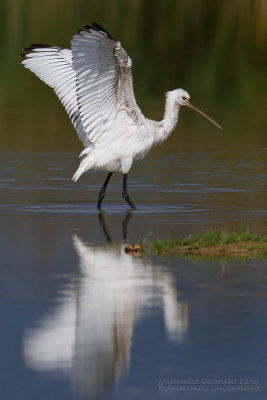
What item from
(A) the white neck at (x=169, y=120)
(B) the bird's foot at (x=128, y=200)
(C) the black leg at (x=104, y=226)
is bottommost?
(B) the bird's foot at (x=128, y=200)

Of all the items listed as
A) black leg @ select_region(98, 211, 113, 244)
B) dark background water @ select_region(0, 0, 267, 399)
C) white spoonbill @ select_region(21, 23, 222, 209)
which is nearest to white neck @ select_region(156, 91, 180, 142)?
white spoonbill @ select_region(21, 23, 222, 209)

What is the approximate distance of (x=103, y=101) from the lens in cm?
1372

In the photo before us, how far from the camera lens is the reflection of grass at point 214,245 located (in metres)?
10.2

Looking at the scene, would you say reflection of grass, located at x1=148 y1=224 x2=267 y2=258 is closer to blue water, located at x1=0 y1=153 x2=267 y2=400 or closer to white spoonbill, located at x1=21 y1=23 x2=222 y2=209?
blue water, located at x1=0 y1=153 x2=267 y2=400

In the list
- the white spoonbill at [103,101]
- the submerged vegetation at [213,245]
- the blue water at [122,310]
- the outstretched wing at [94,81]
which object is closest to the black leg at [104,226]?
the blue water at [122,310]

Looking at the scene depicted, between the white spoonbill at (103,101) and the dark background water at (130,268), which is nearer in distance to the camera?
the dark background water at (130,268)

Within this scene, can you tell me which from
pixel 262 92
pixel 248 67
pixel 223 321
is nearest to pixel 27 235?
pixel 223 321

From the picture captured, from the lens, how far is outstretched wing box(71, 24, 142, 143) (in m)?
12.8

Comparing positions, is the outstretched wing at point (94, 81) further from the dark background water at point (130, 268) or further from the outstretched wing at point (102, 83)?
the dark background water at point (130, 268)

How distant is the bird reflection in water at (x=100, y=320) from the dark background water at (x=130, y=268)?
1cm

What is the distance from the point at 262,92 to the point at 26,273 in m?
20.7

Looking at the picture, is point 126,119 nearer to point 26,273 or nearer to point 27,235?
point 27,235

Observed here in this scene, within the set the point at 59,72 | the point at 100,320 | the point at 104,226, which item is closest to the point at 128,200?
the point at 104,226

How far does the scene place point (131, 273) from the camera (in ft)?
30.7
